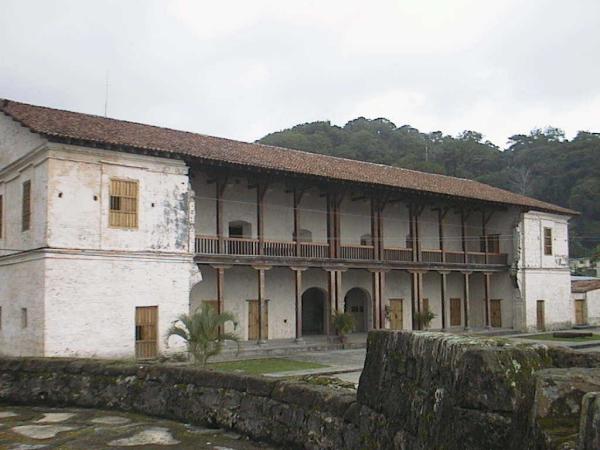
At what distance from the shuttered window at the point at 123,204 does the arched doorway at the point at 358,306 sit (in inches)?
536

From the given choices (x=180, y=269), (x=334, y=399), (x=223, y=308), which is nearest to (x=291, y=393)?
(x=334, y=399)

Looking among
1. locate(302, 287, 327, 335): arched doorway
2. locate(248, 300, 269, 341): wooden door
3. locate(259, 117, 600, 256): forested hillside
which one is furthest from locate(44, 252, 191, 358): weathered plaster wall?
locate(259, 117, 600, 256): forested hillside

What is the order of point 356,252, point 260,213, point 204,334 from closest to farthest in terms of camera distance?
point 204,334, point 260,213, point 356,252

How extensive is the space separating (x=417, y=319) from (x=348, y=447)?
24350 mm

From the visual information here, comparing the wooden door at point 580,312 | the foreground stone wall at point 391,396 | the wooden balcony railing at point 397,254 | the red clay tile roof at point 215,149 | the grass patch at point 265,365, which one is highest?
the red clay tile roof at point 215,149

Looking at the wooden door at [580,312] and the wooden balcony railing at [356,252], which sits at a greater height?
the wooden balcony railing at [356,252]

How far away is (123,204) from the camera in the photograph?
64.5 feet

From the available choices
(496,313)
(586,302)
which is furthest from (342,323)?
(586,302)

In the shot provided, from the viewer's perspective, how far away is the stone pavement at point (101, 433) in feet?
17.6

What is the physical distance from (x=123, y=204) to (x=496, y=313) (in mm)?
21658

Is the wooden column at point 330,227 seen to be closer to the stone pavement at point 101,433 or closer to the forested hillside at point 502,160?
the stone pavement at point 101,433

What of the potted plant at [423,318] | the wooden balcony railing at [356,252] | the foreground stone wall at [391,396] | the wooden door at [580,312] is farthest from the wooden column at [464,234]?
the foreground stone wall at [391,396]

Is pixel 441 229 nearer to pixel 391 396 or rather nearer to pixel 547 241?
pixel 547 241

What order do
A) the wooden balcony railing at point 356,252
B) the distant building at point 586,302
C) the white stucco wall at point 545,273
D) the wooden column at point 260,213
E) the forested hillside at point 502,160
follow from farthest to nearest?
the forested hillside at point 502,160
the distant building at point 586,302
the white stucco wall at point 545,273
the wooden balcony railing at point 356,252
the wooden column at point 260,213
